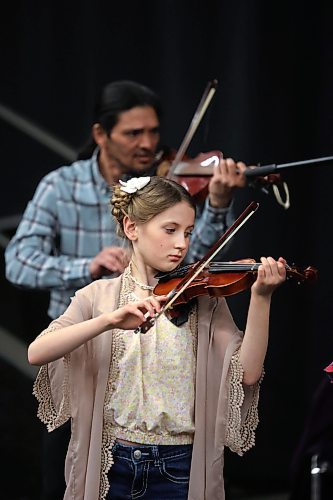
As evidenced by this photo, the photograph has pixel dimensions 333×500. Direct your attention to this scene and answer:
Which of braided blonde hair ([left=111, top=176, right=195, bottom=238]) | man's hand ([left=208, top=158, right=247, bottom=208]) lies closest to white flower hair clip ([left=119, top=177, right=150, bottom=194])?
braided blonde hair ([left=111, top=176, right=195, bottom=238])

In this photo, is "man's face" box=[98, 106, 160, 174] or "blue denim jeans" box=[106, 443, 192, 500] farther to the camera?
"man's face" box=[98, 106, 160, 174]

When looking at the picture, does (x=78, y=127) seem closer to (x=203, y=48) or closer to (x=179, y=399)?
(x=203, y=48)

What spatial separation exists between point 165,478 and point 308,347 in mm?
1570

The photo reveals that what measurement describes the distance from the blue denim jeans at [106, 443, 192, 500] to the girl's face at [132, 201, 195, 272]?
379mm

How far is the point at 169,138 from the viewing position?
3.99m

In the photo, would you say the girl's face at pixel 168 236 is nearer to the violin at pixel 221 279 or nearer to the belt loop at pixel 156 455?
the violin at pixel 221 279

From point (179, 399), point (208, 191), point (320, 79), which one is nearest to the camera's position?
point (179, 399)

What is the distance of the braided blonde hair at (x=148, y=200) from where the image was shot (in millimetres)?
2479

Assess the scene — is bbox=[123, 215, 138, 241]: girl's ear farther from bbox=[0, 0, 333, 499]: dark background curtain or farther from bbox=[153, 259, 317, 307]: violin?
bbox=[0, 0, 333, 499]: dark background curtain

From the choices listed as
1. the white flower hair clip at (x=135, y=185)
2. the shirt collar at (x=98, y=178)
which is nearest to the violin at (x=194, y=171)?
the shirt collar at (x=98, y=178)

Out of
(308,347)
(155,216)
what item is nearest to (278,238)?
(308,347)

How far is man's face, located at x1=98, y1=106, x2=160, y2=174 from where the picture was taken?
340 centimetres

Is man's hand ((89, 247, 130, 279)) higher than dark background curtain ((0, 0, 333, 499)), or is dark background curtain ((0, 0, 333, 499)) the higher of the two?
dark background curtain ((0, 0, 333, 499))

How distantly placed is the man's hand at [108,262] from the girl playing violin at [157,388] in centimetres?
56
